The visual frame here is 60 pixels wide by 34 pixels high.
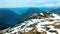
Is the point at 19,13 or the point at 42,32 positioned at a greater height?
the point at 19,13

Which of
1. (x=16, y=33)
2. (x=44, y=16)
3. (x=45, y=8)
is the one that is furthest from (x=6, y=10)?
(x=16, y=33)

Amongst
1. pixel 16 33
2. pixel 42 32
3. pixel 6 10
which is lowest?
pixel 42 32

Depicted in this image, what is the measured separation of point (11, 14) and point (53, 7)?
3561 cm

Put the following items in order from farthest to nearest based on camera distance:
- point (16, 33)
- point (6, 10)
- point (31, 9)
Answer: point (6, 10)
point (31, 9)
point (16, 33)

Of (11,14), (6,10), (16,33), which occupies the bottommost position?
(16,33)

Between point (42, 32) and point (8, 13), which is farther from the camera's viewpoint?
point (8, 13)

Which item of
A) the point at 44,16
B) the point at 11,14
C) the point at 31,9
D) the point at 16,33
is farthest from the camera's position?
the point at 11,14

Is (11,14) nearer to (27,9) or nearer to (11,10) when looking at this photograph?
(11,10)

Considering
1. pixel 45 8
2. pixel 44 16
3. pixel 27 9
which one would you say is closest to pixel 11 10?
pixel 27 9

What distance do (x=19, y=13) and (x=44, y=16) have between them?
154 ft

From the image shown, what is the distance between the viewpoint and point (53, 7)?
110 meters

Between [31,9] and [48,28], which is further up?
[31,9]

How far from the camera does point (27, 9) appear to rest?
386 ft

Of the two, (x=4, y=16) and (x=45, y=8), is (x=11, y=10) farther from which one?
(x=45, y=8)
